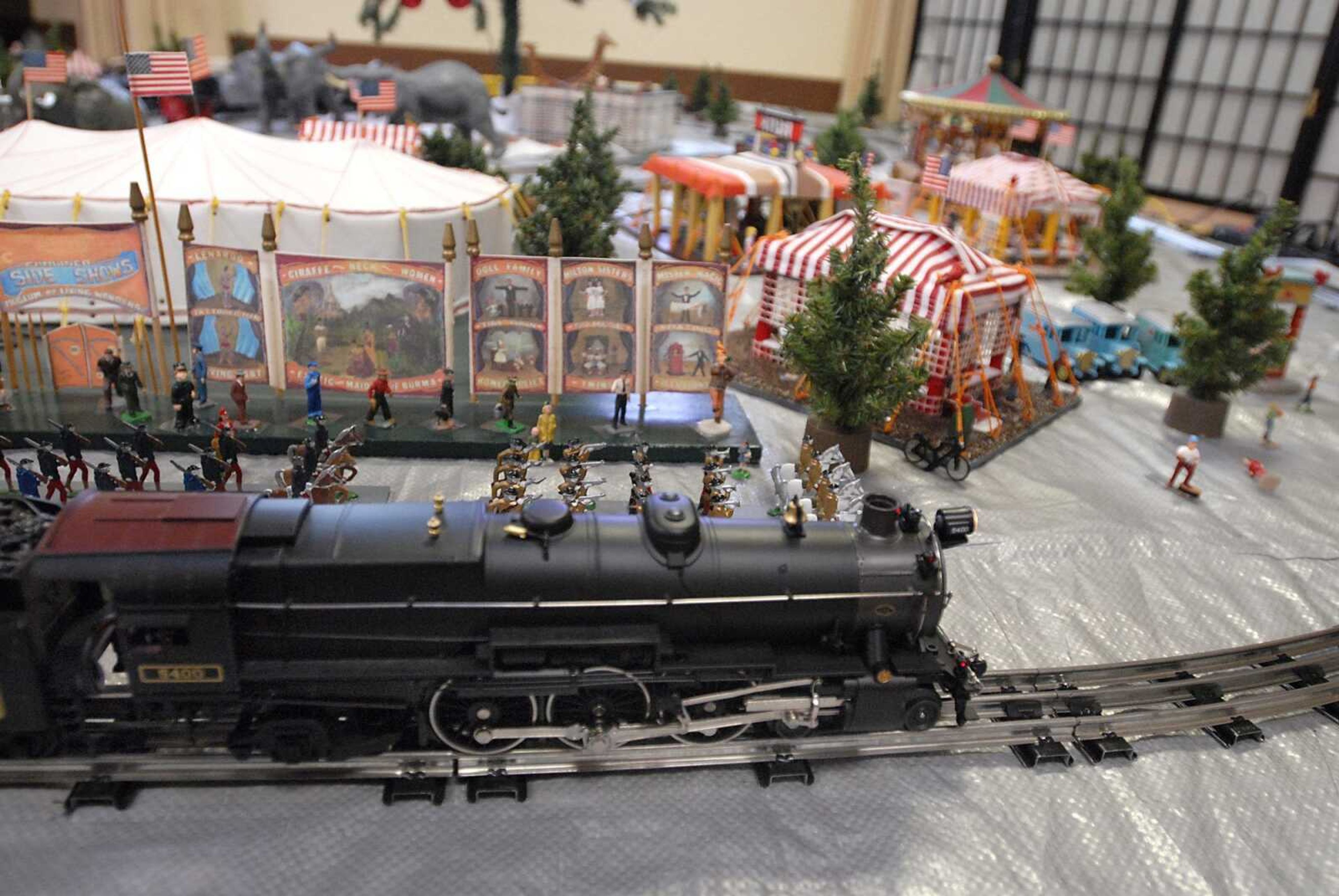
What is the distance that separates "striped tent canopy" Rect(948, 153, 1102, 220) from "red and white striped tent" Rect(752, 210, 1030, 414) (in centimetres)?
830

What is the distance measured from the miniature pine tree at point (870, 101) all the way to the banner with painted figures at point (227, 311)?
1307 inches

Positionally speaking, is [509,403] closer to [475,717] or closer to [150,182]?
[150,182]

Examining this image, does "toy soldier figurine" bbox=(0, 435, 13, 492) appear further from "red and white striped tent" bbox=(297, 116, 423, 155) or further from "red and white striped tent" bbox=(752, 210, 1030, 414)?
"red and white striped tent" bbox=(297, 116, 423, 155)

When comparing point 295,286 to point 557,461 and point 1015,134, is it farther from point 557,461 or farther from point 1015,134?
point 1015,134

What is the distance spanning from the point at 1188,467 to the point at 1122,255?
8022 millimetres

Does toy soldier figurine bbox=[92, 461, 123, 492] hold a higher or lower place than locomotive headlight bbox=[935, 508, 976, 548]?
lower

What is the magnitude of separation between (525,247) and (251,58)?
2243cm

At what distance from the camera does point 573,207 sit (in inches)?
698

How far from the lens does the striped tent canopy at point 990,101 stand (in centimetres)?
2669

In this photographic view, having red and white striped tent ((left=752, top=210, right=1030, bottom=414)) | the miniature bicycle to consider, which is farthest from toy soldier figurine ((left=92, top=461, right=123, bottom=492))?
the miniature bicycle

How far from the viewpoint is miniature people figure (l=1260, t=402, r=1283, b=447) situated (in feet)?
52.2

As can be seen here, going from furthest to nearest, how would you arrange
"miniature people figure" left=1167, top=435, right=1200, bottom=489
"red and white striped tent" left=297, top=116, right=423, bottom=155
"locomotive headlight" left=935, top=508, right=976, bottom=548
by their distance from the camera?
1. "red and white striped tent" left=297, top=116, right=423, bottom=155
2. "miniature people figure" left=1167, top=435, right=1200, bottom=489
3. "locomotive headlight" left=935, top=508, right=976, bottom=548

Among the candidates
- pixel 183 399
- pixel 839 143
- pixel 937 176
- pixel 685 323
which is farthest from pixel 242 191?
pixel 839 143

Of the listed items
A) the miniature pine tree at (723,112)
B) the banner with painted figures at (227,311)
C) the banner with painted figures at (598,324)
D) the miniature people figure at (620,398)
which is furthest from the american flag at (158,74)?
the miniature pine tree at (723,112)
